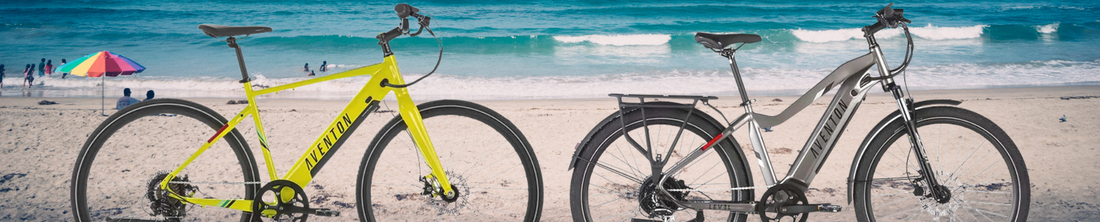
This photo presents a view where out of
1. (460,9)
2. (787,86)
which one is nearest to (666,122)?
(787,86)

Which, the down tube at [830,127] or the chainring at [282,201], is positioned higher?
the down tube at [830,127]

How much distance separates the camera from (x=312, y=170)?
94.3 inches

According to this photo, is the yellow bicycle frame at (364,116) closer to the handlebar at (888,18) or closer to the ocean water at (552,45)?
the handlebar at (888,18)

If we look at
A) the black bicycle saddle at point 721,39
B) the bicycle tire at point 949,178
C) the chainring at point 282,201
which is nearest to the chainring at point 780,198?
the bicycle tire at point 949,178

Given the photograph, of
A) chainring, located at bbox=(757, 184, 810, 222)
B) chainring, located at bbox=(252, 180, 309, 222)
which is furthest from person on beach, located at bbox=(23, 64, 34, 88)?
chainring, located at bbox=(757, 184, 810, 222)

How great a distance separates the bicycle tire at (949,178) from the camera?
236 centimetres

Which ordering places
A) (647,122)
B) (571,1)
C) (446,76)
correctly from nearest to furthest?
(647,122)
(446,76)
(571,1)

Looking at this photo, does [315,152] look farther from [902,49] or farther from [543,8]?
[543,8]

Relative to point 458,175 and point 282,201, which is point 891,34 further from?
point 282,201

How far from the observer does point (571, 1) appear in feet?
86.2

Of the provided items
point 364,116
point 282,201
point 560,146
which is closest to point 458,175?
point 364,116

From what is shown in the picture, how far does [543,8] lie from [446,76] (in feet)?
47.2

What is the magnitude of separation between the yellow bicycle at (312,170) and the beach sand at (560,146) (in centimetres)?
22

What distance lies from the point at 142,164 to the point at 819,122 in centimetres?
413
